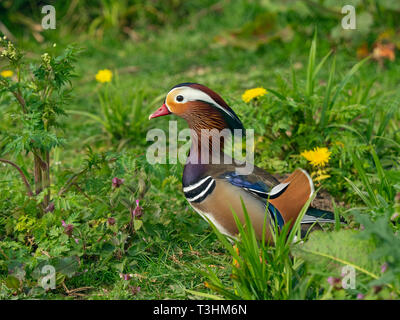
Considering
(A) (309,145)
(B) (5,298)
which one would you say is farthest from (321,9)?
(B) (5,298)

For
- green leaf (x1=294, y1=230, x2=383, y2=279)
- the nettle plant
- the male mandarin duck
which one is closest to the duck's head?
the male mandarin duck

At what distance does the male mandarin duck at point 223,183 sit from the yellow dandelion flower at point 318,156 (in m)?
0.50

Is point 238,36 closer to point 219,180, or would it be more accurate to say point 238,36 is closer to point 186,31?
point 186,31

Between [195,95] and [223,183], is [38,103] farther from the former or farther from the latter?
[223,183]

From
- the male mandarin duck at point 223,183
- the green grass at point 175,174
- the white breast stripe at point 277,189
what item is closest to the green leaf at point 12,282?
the green grass at point 175,174

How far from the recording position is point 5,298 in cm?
229

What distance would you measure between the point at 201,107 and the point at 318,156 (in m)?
0.82

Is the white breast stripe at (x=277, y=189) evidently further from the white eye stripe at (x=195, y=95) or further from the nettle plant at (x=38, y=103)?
the nettle plant at (x=38, y=103)

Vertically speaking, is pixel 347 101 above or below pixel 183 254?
above

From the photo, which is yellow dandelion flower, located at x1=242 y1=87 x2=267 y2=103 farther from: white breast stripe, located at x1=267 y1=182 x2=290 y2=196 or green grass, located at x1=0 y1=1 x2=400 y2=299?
white breast stripe, located at x1=267 y1=182 x2=290 y2=196

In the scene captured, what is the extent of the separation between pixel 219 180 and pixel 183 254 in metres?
0.49
